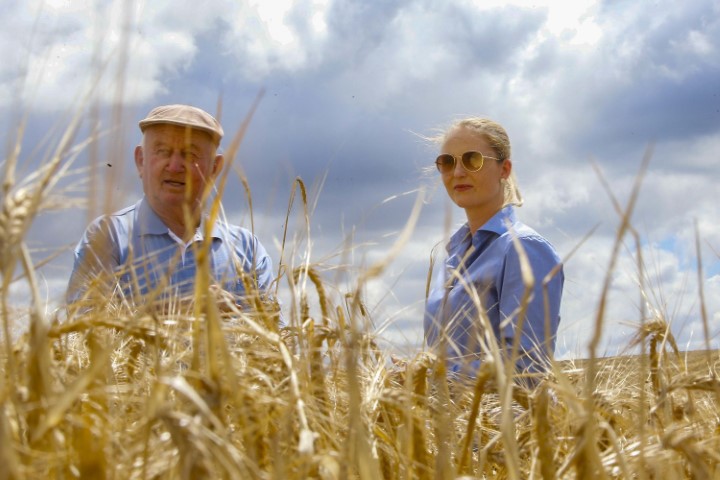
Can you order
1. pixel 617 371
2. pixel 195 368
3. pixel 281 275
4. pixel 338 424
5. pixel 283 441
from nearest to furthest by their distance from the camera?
pixel 195 368 → pixel 283 441 → pixel 338 424 → pixel 281 275 → pixel 617 371

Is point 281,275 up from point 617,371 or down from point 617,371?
up

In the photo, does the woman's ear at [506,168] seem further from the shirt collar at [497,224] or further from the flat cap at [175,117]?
the flat cap at [175,117]

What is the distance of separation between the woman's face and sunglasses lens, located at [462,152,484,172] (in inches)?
0.6

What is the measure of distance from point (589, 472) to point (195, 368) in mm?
409

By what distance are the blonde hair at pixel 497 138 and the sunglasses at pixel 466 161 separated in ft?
0.21

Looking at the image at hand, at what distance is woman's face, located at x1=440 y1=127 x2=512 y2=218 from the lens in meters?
3.07

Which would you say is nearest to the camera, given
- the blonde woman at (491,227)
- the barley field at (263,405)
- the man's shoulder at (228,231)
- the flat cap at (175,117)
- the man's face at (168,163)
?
the barley field at (263,405)

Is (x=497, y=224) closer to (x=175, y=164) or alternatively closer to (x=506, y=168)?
(x=506, y=168)

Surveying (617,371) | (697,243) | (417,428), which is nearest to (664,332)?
(617,371)

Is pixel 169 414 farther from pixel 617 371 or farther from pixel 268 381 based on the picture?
pixel 617 371

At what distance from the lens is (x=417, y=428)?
102 centimetres

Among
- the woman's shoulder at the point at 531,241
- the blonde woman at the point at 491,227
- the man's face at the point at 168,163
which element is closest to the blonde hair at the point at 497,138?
the blonde woman at the point at 491,227

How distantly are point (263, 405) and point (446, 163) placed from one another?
2.30 metres

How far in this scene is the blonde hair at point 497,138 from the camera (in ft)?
10.4
